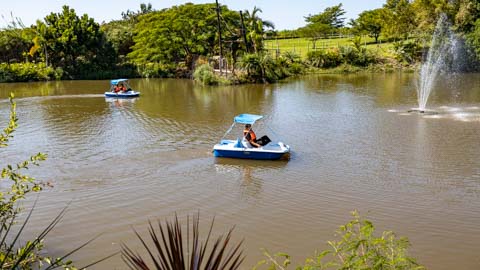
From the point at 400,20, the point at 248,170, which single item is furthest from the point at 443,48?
the point at 248,170

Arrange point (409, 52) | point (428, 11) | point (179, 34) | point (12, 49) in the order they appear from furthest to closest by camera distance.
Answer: point (12, 49), point (409, 52), point (428, 11), point (179, 34)

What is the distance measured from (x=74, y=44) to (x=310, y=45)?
33218mm

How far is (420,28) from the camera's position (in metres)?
54.6

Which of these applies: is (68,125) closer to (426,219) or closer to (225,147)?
(225,147)

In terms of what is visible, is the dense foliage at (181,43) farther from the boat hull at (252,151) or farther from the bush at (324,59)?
the boat hull at (252,151)

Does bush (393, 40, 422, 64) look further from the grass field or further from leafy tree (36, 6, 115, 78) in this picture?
leafy tree (36, 6, 115, 78)

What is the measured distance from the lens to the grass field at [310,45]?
62.1 meters

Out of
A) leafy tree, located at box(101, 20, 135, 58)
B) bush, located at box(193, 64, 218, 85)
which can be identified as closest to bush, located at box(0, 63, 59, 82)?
leafy tree, located at box(101, 20, 135, 58)

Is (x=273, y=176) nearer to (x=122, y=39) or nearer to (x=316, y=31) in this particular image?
(x=122, y=39)

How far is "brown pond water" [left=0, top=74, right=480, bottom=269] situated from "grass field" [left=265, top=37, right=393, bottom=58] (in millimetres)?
34802

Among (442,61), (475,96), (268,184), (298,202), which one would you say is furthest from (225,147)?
(442,61)

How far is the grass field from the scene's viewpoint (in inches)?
2445

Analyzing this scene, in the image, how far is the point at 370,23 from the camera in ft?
221

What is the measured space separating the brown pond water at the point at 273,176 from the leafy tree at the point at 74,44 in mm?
25934
